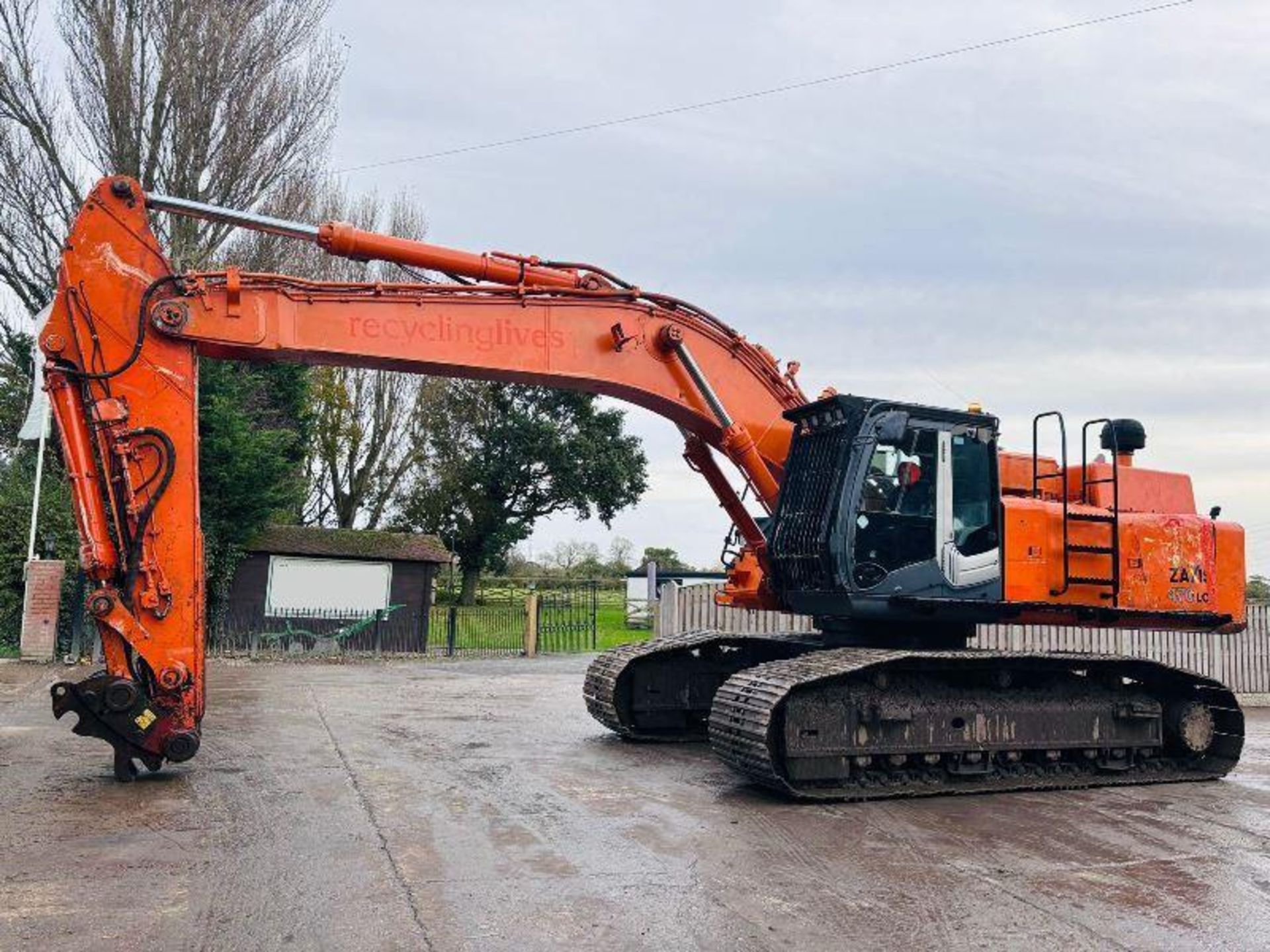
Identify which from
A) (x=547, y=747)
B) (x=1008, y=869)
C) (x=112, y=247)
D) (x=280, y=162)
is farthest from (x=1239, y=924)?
(x=280, y=162)

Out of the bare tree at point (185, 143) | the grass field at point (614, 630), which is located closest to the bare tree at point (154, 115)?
the bare tree at point (185, 143)

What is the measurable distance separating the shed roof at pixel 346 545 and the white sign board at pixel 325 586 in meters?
0.19

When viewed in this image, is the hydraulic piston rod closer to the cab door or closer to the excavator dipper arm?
the excavator dipper arm

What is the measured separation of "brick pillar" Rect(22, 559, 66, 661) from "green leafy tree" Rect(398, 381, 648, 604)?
19814mm

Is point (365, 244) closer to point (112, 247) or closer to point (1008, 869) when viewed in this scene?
point (112, 247)

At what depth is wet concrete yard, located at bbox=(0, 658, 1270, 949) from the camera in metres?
4.42

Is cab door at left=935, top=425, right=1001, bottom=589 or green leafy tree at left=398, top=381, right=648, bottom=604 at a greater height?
green leafy tree at left=398, top=381, right=648, bottom=604

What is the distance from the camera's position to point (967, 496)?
802cm

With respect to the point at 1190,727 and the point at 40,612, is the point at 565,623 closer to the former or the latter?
the point at 40,612

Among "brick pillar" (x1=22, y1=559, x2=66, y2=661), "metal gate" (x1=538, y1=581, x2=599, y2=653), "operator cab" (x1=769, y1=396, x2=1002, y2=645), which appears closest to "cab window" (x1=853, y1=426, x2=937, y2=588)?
"operator cab" (x1=769, y1=396, x2=1002, y2=645)

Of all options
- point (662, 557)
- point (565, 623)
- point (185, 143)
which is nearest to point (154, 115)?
point (185, 143)

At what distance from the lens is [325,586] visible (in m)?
22.5

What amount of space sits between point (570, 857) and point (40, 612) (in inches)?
563

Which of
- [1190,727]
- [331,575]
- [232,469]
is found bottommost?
[1190,727]
